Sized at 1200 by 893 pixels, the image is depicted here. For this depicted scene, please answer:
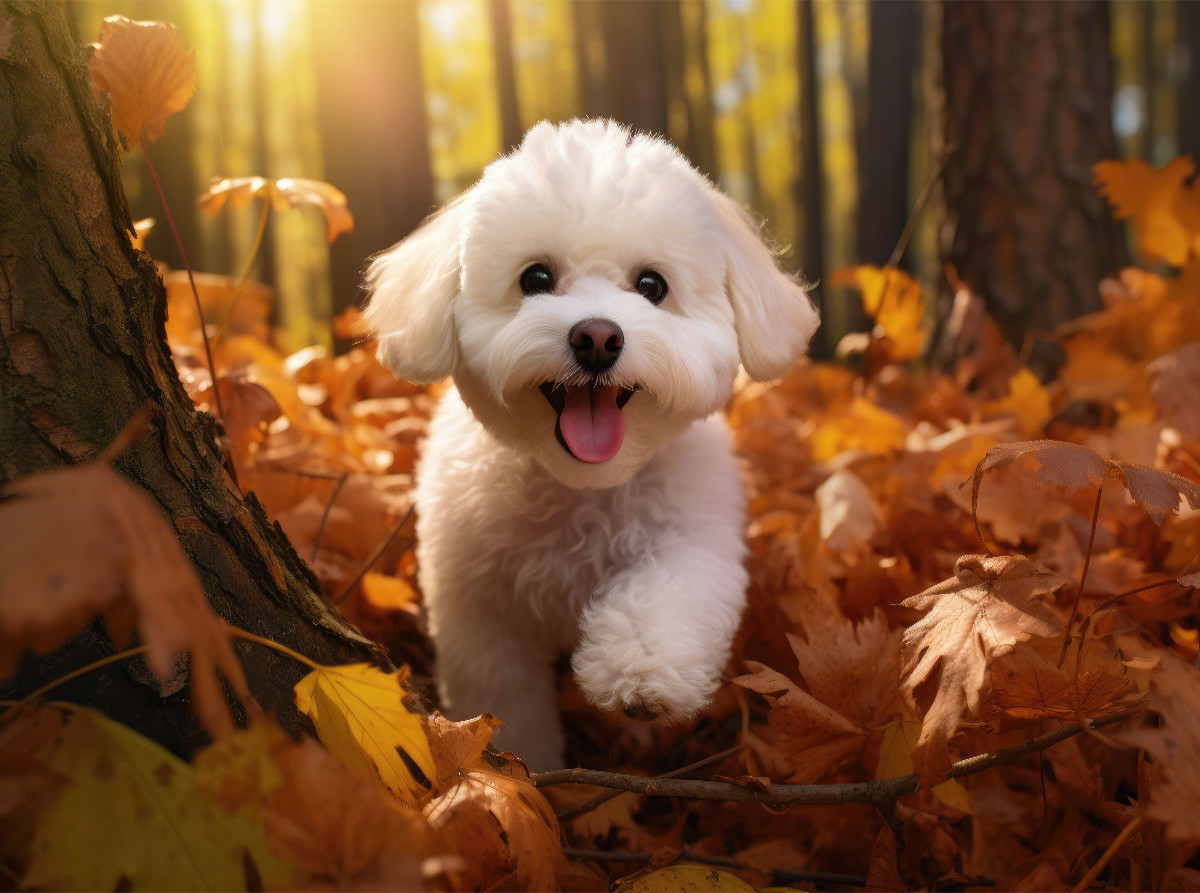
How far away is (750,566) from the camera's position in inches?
89.1

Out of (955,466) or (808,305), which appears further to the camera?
(955,466)

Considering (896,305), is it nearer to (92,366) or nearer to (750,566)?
(750,566)

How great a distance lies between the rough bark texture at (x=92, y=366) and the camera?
1.10m

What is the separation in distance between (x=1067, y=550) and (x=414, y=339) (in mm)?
1646

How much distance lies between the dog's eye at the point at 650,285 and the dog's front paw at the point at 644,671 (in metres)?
0.71

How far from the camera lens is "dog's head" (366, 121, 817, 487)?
5.62 ft

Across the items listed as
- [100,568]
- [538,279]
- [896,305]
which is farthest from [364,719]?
[896,305]

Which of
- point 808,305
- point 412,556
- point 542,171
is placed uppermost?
point 542,171

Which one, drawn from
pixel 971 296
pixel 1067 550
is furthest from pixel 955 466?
pixel 971 296

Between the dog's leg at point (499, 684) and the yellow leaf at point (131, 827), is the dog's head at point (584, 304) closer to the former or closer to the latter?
the dog's leg at point (499, 684)

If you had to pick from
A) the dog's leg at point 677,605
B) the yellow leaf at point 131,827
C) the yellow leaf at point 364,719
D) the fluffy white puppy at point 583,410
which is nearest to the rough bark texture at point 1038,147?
the fluffy white puppy at point 583,410

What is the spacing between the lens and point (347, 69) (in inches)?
206

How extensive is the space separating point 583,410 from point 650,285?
32cm

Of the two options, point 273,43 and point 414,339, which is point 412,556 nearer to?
point 414,339
